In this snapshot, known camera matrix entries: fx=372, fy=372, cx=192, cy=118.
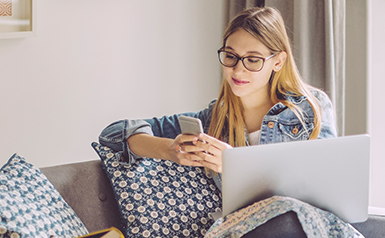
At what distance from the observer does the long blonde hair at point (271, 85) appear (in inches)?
55.6

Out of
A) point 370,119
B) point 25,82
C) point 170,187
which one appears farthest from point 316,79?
point 25,82

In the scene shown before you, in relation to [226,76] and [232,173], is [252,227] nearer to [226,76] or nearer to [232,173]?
[232,173]

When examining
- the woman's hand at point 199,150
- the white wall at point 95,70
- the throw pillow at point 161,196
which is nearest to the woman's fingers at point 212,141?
the woman's hand at point 199,150

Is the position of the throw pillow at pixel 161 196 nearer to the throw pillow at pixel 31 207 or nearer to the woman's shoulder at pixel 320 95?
the throw pillow at pixel 31 207

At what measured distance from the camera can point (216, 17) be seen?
2398 mm

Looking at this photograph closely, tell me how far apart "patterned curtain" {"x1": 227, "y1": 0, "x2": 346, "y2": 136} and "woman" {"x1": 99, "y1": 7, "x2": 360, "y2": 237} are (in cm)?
42

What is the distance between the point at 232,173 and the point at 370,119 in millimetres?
1218

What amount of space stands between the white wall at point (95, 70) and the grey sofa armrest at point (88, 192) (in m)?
0.63

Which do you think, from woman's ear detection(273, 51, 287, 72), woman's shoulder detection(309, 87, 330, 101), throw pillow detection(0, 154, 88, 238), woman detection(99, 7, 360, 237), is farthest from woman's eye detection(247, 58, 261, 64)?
throw pillow detection(0, 154, 88, 238)

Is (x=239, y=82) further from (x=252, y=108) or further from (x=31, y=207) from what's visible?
(x=31, y=207)

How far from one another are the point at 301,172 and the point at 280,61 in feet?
2.13

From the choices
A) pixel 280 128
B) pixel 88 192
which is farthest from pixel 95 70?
pixel 280 128

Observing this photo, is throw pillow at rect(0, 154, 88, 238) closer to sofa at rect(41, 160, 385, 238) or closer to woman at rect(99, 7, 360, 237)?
sofa at rect(41, 160, 385, 238)

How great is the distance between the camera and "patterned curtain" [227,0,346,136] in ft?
6.04
